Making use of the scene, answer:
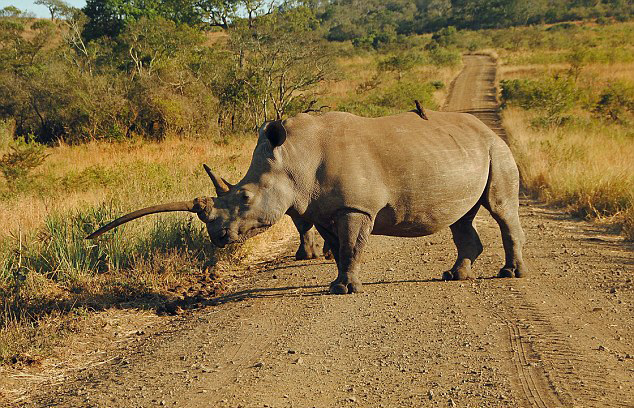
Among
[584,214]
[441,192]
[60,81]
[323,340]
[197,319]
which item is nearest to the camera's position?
[323,340]

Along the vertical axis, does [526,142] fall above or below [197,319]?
below

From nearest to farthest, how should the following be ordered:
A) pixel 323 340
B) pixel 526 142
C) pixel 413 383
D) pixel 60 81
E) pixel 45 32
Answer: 1. pixel 413 383
2. pixel 323 340
3. pixel 526 142
4. pixel 60 81
5. pixel 45 32

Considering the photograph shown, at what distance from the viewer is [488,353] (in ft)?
18.3

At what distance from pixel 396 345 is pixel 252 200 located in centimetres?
203

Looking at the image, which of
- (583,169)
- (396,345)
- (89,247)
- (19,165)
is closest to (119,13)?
(19,165)

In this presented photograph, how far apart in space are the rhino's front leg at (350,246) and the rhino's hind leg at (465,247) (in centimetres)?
124

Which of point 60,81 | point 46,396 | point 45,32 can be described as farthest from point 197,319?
point 45,32

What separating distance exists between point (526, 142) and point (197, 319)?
13297 mm

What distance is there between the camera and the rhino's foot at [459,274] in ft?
26.2

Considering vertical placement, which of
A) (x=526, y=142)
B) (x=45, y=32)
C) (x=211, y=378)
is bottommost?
(x=526, y=142)

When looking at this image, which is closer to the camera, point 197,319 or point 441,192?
point 197,319

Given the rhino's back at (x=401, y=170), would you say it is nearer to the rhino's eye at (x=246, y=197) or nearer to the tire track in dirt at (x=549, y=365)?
the rhino's eye at (x=246, y=197)

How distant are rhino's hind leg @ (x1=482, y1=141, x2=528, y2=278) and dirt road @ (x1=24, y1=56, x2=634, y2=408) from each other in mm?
235

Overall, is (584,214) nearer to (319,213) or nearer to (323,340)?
(319,213)
